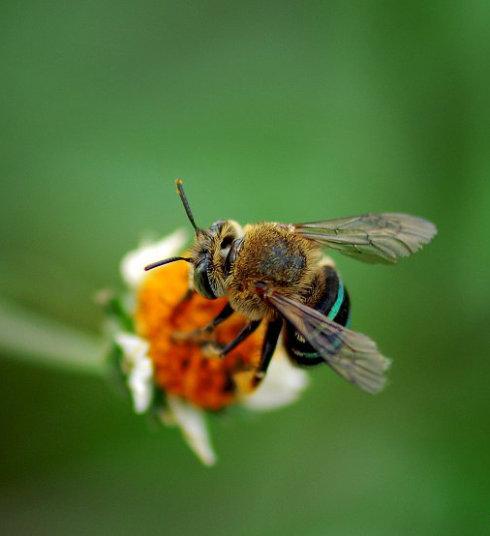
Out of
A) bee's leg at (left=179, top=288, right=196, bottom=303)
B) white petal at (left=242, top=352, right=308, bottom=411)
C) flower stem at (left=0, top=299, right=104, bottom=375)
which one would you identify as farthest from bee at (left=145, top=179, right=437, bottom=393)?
flower stem at (left=0, top=299, right=104, bottom=375)

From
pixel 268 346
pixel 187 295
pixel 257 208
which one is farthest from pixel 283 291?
pixel 257 208

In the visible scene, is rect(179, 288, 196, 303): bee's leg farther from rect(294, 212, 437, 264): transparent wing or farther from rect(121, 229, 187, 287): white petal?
rect(294, 212, 437, 264): transparent wing

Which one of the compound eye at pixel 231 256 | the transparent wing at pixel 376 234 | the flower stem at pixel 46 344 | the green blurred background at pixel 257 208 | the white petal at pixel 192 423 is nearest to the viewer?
the compound eye at pixel 231 256

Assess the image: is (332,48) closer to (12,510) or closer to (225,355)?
(225,355)

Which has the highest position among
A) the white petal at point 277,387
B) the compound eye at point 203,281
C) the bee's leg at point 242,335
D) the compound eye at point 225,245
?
the compound eye at point 225,245

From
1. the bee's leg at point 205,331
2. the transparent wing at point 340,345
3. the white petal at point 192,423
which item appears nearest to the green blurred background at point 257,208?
the white petal at point 192,423

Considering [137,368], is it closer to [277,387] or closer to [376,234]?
[277,387]

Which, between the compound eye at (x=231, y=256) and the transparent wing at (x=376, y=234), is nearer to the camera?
the compound eye at (x=231, y=256)

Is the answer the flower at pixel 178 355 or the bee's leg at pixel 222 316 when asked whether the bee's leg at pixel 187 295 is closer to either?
the flower at pixel 178 355
